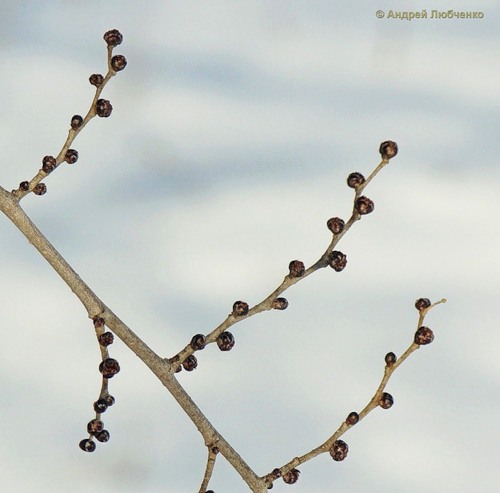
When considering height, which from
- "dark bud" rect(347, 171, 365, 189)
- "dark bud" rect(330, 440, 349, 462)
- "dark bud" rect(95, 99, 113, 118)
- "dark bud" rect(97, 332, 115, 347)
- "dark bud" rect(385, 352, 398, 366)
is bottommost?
"dark bud" rect(330, 440, 349, 462)

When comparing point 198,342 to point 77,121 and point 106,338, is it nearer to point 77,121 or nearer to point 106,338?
point 106,338

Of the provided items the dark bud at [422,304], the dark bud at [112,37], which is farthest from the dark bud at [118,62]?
the dark bud at [422,304]

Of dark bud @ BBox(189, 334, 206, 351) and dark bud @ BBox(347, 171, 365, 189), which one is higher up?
dark bud @ BBox(347, 171, 365, 189)

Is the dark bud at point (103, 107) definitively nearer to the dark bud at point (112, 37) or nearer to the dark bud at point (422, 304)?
the dark bud at point (112, 37)

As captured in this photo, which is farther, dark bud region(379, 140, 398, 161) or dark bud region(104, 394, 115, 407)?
dark bud region(104, 394, 115, 407)

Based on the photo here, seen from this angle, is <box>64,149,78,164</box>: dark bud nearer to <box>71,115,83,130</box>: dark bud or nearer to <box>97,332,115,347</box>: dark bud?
<box>71,115,83,130</box>: dark bud

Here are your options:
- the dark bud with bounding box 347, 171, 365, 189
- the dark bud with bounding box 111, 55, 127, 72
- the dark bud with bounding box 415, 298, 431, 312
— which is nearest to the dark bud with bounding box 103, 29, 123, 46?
the dark bud with bounding box 111, 55, 127, 72

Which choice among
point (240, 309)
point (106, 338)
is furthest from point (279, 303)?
point (106, 338)

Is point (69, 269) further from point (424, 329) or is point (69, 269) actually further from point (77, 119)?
point (424, 329)
